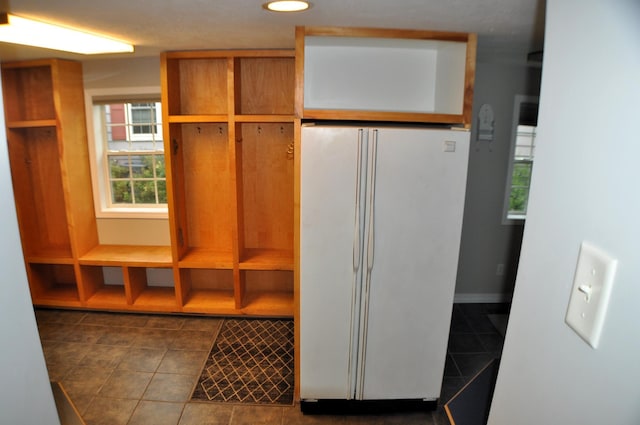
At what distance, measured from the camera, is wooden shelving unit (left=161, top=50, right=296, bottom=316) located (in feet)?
10.2

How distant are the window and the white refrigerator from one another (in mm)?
1698

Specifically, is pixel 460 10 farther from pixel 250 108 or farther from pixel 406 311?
pixel 250 108

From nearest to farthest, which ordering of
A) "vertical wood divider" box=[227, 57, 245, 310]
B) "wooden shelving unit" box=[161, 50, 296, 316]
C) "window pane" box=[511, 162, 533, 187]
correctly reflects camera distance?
"vertical wood divider" box=[227, 57, 245, 310]
"wooden shelving unit" box=[161, 50, 296, 316]
"window pane" box=[511, 162, 533, 187]

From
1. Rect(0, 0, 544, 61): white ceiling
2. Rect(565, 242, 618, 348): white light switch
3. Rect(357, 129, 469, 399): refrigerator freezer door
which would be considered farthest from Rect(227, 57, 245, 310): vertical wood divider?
Rect(565, 242, 618, 348): white light switch

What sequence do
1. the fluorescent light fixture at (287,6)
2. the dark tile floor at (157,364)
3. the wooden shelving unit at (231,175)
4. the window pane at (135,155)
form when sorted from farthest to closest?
the window pane at (135,155)
the wooden shelving unit at (231,175)
the dark tile floor at (157,364)
the fluorescent light fixture at (287,6)

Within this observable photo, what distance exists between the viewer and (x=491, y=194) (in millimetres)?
3516

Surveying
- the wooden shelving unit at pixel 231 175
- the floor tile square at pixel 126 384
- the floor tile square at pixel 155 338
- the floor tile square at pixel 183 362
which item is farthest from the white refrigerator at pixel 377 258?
the floor tile square at pixel 155 338

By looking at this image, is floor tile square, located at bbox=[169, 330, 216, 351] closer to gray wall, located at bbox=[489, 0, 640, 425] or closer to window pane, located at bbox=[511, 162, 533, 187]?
gray wall, located at bbox=[489, 0, 640, 425]

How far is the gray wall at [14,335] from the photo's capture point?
0.63m

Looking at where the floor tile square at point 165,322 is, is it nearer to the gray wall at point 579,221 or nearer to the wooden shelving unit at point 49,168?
the wooden shelving unit at point 49,168

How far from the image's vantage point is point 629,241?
0.53 metres

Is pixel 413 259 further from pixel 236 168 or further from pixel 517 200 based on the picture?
pixel 517 200

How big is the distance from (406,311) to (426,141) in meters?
0.99

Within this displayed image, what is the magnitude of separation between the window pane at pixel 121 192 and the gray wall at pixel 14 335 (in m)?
3.39
